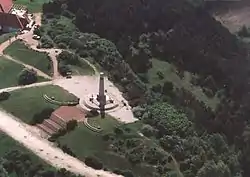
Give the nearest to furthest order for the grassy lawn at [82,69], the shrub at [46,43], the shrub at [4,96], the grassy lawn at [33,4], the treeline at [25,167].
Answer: the treeline at [25,167], the shrub at [4,96], the grassy lawn at [82,69], the shrub at [46,43], the grassy lawn at [33,4]

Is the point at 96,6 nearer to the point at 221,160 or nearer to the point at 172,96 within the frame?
the point at 172,96

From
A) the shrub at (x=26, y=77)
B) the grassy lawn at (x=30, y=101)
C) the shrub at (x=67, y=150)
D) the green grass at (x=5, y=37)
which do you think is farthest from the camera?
the green grass at (x=5, y=37)

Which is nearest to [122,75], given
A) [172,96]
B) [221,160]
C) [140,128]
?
[172,96]

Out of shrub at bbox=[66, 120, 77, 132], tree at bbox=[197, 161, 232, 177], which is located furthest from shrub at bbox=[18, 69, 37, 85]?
tree at bbox=[197, 161, 232, 177]

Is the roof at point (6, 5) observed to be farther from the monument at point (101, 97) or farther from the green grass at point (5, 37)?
the monument at point (101, 97)

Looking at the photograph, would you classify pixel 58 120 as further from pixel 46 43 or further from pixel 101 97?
pixel 46 43

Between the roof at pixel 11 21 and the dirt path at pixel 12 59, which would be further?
the roof at pixel 11 21

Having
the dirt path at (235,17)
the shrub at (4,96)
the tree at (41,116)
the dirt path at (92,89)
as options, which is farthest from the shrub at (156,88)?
the dirt path at (235,17)
